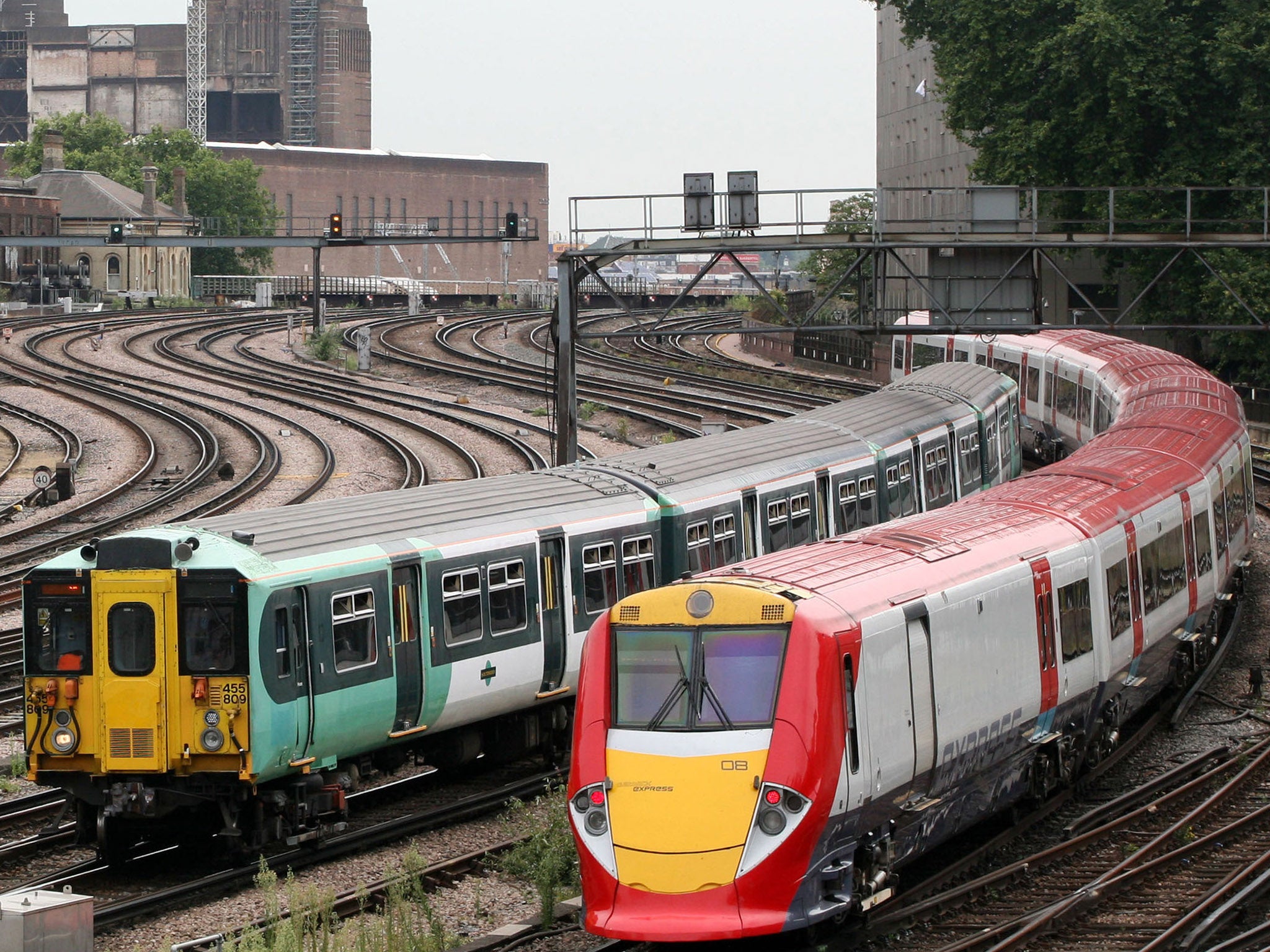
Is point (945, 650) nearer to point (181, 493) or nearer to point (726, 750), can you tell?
point (726, 750)

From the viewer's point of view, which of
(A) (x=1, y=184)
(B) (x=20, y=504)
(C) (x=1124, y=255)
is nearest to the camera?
(B) (x=20, y=504)

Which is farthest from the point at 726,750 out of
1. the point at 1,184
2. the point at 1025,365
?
the point at 1,184

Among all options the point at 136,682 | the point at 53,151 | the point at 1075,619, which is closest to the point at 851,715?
the point at 1075,619

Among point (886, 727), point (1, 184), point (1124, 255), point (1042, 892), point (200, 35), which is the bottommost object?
point (1042, 892)

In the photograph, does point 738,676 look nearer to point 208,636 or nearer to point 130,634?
point 208,636

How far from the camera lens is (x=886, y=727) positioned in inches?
453

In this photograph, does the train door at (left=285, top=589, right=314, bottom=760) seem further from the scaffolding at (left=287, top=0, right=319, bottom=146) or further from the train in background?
the scaffolding at (left=287, top=0, right=319, bottom=146)

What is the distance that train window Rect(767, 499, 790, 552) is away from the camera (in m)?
19.8

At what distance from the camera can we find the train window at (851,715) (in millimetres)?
11023

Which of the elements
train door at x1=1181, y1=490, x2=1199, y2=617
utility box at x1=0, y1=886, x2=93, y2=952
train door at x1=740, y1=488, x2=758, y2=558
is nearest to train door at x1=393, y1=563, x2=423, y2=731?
utility box at x1=0, y1=886, x2=93, y2=952

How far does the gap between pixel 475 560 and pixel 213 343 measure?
165 ft

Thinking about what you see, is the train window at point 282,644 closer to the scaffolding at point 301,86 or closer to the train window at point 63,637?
the train window at point 63,637

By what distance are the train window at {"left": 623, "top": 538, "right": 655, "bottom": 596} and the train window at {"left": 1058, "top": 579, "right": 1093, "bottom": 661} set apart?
4474 millimetres

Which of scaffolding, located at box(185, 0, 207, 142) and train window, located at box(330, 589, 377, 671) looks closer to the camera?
train window, located at box(330, 589, 377, 671)
